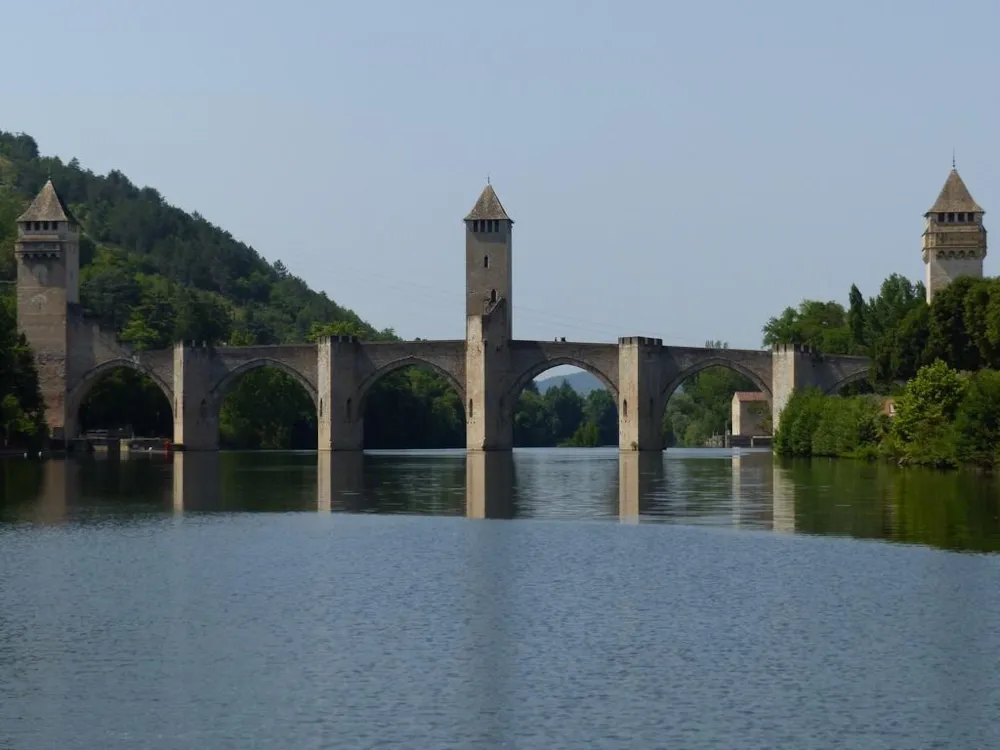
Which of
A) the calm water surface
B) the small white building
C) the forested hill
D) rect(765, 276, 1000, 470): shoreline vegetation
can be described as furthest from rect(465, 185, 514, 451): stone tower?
the forested hill

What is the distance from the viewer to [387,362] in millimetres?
75688

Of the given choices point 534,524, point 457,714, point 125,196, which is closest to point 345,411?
point 534,524

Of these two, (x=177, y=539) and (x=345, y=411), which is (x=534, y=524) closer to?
(x=177, y=539)

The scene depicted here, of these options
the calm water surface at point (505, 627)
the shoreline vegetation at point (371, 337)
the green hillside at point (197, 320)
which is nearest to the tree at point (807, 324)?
the shoreline vegetation at point (371, 337)

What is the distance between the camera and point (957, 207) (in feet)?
251

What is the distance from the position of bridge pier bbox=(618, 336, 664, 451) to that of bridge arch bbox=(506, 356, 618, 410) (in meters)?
0.77

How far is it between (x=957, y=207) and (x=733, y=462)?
21320 mm

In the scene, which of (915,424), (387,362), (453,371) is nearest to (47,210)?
(387,362)

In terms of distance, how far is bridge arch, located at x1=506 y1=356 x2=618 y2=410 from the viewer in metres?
73.2

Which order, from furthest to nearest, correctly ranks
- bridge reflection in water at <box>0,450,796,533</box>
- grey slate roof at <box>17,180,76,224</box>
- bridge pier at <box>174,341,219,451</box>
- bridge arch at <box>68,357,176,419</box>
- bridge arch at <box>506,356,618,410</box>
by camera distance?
grey slate roof at <box>17,180,76,224</box>
bridge arch at <box>68,357,176,419</box>
bridge pier at <box>174,341,219,451</box>
bridge arch at <box>506,356,618,410</box>
bridge reflection in water at <box>0,450,796,533</box>

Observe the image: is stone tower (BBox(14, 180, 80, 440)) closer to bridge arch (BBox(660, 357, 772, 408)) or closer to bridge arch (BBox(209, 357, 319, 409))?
bridge arch (BBox(209, 357, 319, 409))

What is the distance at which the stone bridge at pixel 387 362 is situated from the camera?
238 ft

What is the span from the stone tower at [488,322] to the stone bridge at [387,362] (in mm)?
44

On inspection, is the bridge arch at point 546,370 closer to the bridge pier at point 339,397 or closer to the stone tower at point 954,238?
the bridge pier at point 339,397
